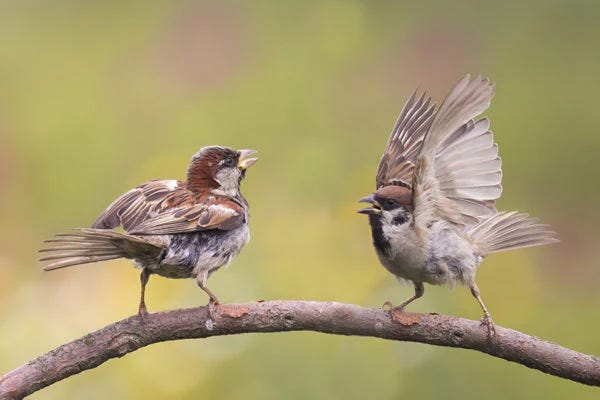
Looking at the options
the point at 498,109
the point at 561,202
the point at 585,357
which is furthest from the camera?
the point at 498,109

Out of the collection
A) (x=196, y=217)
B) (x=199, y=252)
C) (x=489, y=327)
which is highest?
(x=196, y=217)

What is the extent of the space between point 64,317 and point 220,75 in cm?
217

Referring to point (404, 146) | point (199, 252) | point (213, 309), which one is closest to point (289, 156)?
point (404, 146)

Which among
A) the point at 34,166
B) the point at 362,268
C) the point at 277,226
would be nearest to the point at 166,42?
the point at 34,166

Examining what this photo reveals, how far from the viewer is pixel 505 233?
3285mm

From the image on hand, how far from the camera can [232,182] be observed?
314cm

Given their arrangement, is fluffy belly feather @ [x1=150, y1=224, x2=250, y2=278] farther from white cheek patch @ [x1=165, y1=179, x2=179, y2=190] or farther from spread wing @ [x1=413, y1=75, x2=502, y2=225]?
spread wing @ [x1=413, y1=75, x2=502, y2=225]

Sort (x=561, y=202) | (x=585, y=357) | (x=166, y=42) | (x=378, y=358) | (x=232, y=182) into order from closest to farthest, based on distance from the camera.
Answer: (x=585, y=357) < (x=232, y=182) < (x=378, y=358) < (x=561, y=202) < (x=166, y=42)

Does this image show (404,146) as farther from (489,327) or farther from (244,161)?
(489,327)

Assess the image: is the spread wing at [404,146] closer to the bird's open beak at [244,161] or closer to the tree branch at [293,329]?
the bird's open beak at [244,161]

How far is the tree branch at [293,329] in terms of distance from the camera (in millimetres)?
2537

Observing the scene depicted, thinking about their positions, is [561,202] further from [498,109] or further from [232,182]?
[232,182]

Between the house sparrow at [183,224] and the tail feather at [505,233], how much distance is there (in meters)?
0.79

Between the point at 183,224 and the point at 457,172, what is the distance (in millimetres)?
843
